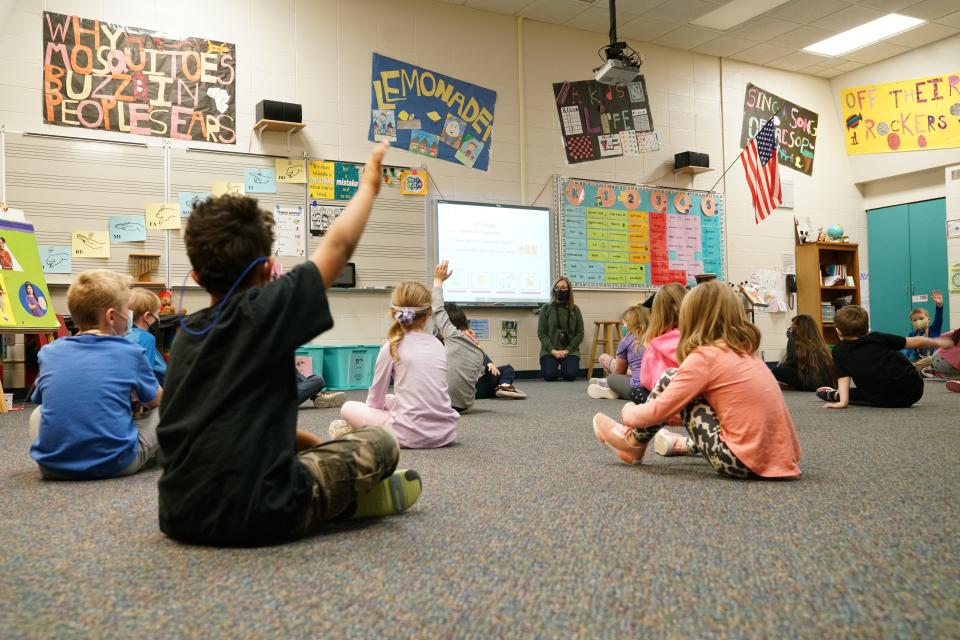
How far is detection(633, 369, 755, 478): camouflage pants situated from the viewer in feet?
6.89

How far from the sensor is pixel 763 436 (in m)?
2.07

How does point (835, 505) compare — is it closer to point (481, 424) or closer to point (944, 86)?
point (481, 424)

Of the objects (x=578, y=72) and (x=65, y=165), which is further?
(x=578, y=72)

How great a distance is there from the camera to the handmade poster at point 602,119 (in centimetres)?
691

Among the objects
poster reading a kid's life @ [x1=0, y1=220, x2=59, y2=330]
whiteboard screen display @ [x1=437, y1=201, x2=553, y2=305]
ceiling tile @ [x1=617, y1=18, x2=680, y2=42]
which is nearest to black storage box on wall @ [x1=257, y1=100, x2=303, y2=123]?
whiteboard screen display @ [x1=437, y1=201, x2=553, y2=305]

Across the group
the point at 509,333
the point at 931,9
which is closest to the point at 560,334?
the point at 509,333

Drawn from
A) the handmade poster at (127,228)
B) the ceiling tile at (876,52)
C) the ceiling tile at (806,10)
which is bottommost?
the handmade poster at (127,228)

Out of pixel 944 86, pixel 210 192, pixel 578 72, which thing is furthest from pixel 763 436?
pixel 944 86

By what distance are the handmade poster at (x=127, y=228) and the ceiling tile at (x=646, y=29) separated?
4.72 metres

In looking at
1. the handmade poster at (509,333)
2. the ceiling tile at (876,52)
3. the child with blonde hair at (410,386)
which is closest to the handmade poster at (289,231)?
the handmade poster at (509,333)

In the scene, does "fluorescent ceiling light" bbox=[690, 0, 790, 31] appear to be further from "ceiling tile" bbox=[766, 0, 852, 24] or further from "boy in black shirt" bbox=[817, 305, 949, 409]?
"boy in black shirt" bbox=[817, 305, 949, 409]

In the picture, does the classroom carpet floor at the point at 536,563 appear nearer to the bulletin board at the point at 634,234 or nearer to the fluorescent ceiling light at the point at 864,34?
the bulletin board at the point at 634,234

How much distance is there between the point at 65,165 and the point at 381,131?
239 cm

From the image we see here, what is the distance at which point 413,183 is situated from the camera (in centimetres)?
614
